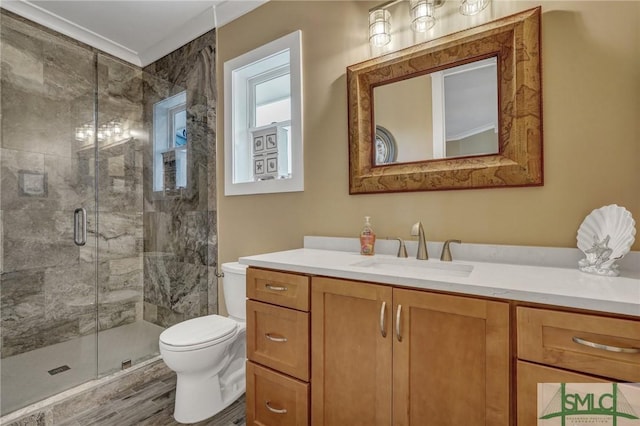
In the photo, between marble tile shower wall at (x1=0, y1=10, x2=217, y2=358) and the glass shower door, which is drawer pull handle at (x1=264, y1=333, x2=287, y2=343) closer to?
marble tile shower wall at (x1=0, y1=10, x2=217, y2=358)

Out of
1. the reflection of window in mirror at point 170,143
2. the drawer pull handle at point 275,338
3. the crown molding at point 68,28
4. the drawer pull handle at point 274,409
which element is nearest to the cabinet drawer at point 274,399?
the drawer pull handle at point 274,409

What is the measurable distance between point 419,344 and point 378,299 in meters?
0.19

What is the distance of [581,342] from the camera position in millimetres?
771

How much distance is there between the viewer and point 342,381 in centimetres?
116

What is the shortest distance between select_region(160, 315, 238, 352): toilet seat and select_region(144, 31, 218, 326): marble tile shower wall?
68 centimetres

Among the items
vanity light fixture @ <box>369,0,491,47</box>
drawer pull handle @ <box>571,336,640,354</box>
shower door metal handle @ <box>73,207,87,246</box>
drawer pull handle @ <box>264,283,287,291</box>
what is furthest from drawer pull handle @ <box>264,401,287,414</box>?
shower door metal handle @ <box>73,207,87,246</box>

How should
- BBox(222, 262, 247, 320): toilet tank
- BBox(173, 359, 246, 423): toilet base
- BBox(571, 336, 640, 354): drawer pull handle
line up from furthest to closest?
BBox(222, 262, 247, 320): toilet tank
BBox(173, 359, 246, 423): toilet base
BBox(571, 336, 640, 354): drawer pull handle

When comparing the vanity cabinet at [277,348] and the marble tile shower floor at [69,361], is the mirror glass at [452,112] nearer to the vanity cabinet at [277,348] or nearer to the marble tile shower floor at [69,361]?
the vanity cabinet at [277,348]

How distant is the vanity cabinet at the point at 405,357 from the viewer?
0.89 metres

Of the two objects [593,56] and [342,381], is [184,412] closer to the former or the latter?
[342,381]

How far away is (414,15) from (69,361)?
313 centimetres

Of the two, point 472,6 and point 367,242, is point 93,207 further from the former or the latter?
point 472,6

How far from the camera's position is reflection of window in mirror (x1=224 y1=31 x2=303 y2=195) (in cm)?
199

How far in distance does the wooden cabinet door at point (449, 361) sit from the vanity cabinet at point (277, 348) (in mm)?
405
